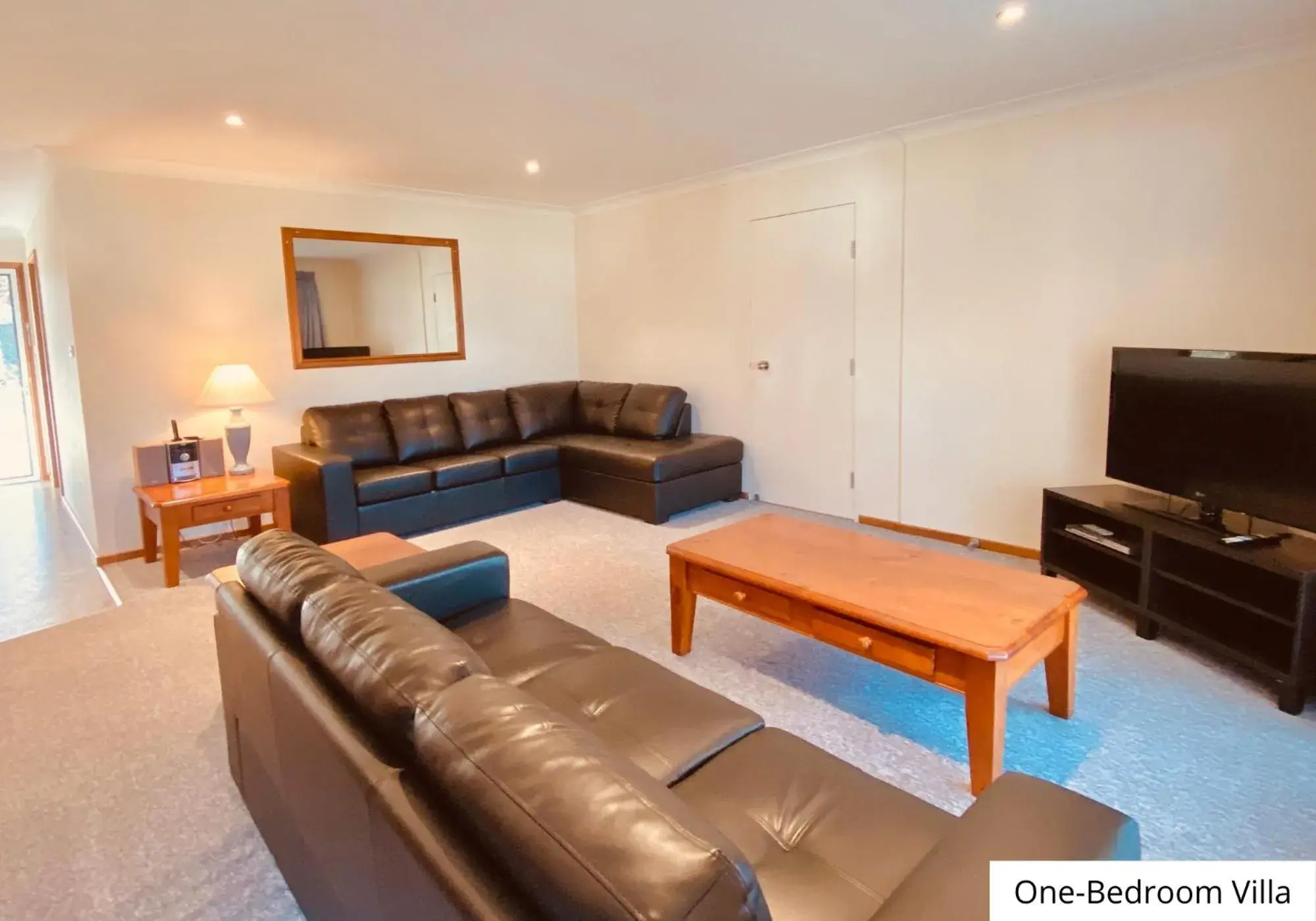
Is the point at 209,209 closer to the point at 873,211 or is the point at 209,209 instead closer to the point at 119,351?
the point at 119,351

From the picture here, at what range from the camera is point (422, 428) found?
5270 millimetres

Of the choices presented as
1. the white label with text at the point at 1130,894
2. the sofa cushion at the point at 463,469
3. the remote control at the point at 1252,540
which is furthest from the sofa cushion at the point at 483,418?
the white label with text at the point at 1130,894

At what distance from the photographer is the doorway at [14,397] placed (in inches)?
273

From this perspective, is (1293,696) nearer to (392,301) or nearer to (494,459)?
(494,459)

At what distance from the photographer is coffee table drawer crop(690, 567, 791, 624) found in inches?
99.7

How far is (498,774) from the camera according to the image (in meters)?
0.96

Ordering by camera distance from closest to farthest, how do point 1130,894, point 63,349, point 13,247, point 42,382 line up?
point 1130,894, point 63,349, point 42,382, point 13,247

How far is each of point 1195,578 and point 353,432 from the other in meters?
4.66

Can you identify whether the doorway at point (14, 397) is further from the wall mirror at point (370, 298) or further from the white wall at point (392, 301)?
the white wall at point (392, 301)

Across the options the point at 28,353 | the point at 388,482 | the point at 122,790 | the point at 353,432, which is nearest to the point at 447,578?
the point at 122,790

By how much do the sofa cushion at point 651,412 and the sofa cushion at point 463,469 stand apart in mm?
1085

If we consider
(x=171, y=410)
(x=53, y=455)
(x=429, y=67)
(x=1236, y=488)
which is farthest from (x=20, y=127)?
(x=1236, y=488)

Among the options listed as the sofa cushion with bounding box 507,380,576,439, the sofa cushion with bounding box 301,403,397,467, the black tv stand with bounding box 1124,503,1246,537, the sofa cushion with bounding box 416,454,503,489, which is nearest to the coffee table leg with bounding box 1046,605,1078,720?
the black tv stand with bounding box 1124,503,1246,537

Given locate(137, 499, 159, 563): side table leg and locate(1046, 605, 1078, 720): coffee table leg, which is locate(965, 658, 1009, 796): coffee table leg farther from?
locate(137, 499, 159, 563): side table leg
